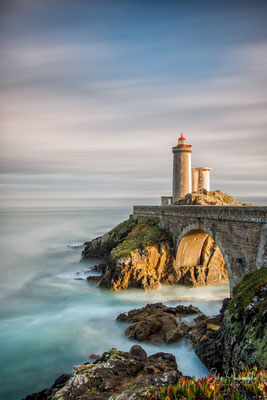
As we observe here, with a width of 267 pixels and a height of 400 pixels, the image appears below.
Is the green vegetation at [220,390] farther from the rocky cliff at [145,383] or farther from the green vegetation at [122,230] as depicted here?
the green vegetation at [122,230]

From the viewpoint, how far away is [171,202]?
32281 millimetres

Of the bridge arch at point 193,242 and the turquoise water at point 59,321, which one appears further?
the bridge arch at point 193,242

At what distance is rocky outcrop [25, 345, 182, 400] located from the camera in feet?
20.3

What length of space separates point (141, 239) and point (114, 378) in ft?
53.4

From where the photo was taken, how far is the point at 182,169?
30.8 m

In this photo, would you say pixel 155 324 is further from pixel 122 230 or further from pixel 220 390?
pixel 122 230

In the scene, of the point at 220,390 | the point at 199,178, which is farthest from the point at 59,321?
the point at 199,178

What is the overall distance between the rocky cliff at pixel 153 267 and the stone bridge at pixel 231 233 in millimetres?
1015

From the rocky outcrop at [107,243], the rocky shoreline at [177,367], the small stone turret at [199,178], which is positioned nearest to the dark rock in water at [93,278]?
the rocky outcrop at [107,243]

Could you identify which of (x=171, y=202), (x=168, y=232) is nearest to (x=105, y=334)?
(x=168, y=232)

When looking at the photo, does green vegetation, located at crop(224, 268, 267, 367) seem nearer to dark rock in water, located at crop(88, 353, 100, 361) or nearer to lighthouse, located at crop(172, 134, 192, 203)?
dark rock in water, located at crop(88, 353, 100, 361)

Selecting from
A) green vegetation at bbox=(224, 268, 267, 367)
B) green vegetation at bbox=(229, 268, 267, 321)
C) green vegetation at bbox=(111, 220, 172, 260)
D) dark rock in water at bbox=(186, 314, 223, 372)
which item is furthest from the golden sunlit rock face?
green vegetation at bbox=(224, 268, 267, 367)

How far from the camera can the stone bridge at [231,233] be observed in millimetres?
12575

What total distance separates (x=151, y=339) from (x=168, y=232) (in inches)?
465
